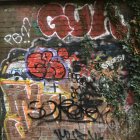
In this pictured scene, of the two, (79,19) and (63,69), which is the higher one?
(79,19)

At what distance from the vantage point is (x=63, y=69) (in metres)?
7.72

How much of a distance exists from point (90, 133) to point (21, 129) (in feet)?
4.15

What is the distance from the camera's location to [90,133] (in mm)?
7758

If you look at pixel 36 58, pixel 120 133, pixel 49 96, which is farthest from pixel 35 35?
pixel 120 133

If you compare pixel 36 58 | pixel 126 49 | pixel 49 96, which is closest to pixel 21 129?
pixel 49 96

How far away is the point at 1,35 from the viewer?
7758 millimetres

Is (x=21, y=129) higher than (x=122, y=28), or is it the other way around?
(x=122, y=28)

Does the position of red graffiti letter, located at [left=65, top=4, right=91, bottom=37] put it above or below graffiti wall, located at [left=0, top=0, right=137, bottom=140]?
above

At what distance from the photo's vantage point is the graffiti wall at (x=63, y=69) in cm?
767

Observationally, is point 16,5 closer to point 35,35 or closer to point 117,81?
point 35,35

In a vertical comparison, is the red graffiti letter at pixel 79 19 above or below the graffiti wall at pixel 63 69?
above

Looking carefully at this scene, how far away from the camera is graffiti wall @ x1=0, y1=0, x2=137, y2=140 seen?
767 centimetres

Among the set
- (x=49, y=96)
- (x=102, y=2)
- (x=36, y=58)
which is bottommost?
(x=49, y=96)

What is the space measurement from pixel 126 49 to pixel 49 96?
1.62m
